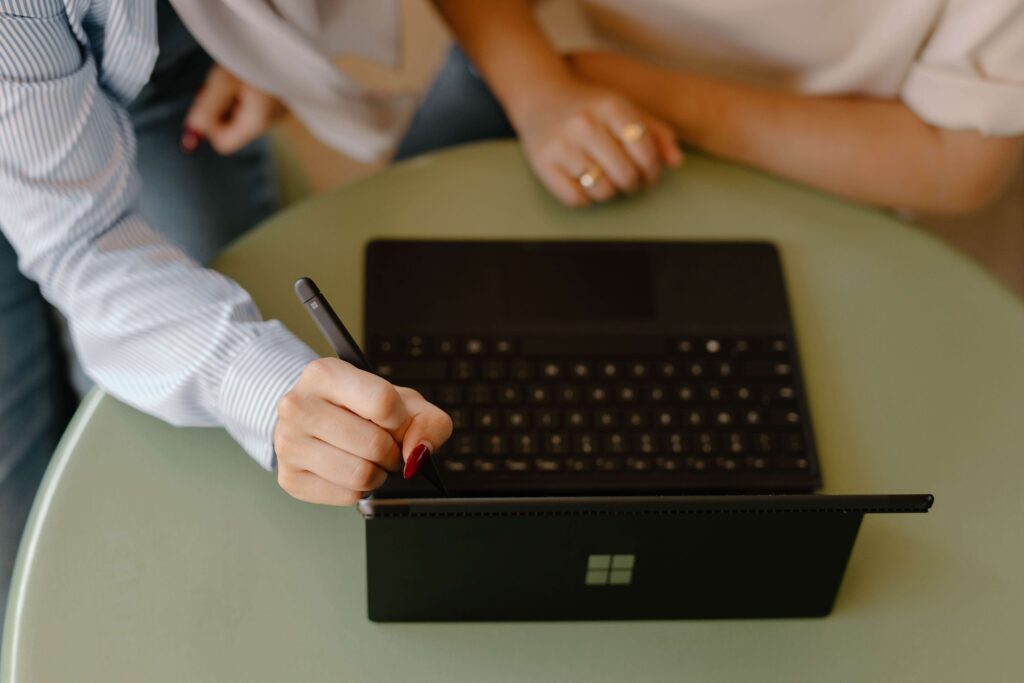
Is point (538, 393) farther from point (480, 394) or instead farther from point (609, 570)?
point (609, 570)

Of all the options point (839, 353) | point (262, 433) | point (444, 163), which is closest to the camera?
point (262, 433)

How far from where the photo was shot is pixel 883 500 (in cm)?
56

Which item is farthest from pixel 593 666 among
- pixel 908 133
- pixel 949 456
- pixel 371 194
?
pixel 908 133

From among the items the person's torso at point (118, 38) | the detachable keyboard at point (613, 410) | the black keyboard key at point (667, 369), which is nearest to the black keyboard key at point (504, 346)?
the detachable keyboard at point (613, 410)

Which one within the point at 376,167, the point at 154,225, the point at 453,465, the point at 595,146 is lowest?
the point at 376,167

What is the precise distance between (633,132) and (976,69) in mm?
285

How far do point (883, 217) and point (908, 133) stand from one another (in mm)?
79

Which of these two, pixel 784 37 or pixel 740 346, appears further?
pixel 784 37

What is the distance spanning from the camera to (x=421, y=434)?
1.99 feet

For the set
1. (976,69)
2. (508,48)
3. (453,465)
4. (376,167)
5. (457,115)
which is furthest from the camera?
(376,167)

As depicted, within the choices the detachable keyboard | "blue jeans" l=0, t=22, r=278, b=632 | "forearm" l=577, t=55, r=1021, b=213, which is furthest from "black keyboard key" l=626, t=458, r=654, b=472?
"blue jeans" l=0, t=22, r=278, b=632

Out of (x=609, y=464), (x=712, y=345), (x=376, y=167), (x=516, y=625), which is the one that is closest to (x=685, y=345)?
(x=712, y=345)

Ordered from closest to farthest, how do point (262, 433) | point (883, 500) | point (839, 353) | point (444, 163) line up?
1. point (883, 500)
2. point (262, 433)
3. point (839, 353)
4. point (444, 163)

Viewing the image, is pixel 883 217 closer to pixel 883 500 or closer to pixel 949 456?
pixel 949 456
